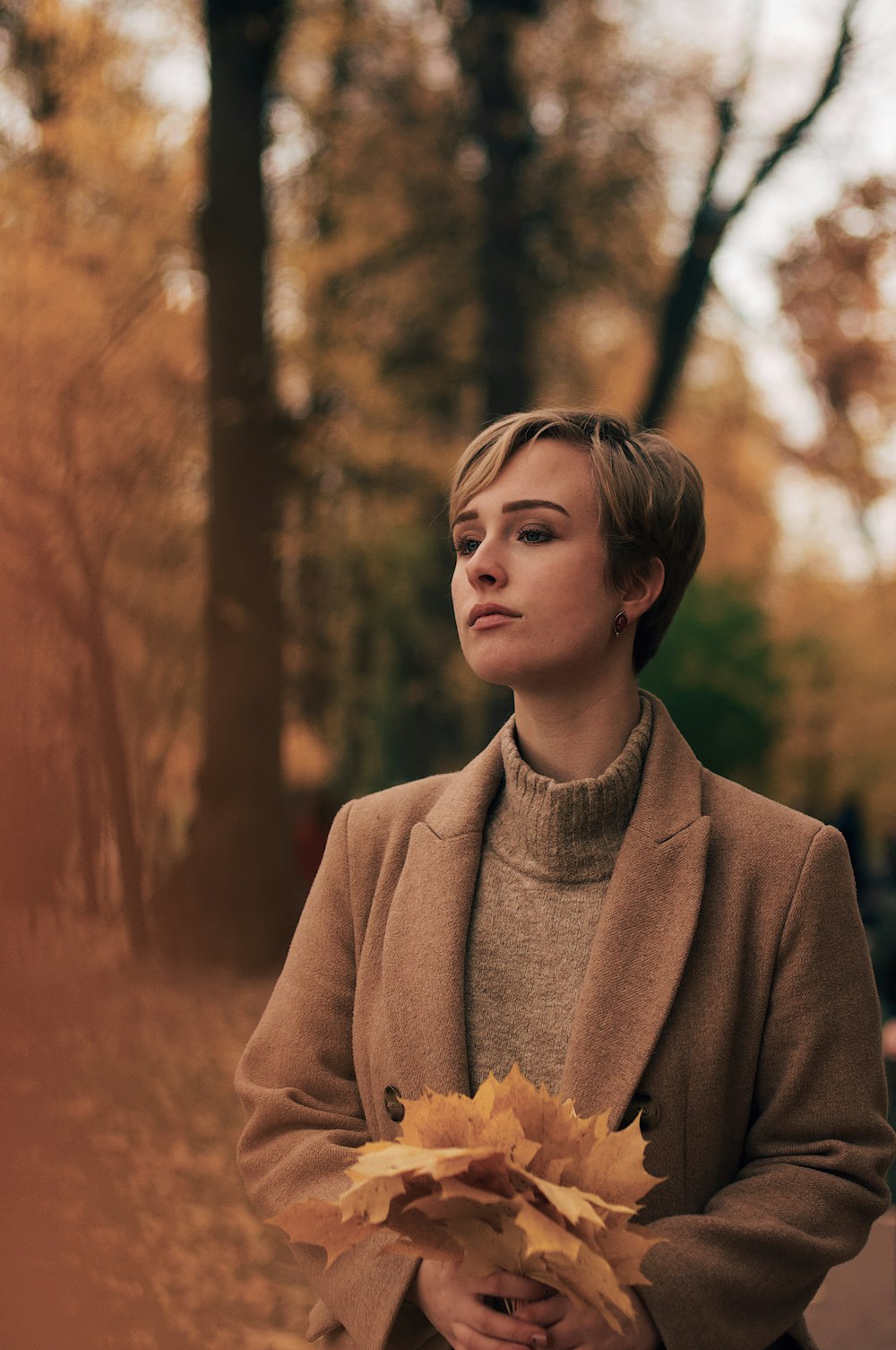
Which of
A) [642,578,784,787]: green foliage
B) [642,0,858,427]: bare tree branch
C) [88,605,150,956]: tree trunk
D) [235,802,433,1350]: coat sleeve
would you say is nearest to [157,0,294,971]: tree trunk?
[88,605,150,956]: tree trunk

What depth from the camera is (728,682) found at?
13.3 metres

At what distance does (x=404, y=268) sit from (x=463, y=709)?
650cm

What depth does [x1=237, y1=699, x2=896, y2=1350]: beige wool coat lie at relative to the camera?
71.4 inches

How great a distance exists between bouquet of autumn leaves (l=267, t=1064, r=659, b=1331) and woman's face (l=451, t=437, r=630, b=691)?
66 cm

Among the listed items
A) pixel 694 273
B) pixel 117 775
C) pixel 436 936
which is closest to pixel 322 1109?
pixel 436 936

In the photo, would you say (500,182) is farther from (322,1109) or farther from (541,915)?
(322,1109)

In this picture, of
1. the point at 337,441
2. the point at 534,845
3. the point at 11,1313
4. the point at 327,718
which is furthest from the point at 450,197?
the point at 534,845

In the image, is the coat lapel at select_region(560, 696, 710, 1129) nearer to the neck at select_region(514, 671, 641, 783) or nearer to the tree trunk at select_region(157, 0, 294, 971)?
the neck at select_region(514, 671, 641, 783)

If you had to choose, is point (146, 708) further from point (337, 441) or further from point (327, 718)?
point (327, 718)

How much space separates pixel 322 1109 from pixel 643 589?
943 mm

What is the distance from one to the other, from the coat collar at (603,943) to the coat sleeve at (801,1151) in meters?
0.16

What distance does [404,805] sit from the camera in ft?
7.32

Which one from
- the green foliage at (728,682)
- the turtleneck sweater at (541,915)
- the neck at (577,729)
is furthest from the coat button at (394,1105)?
the green foliage at (728,682)

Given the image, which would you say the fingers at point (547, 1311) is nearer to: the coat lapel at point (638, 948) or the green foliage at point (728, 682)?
the coat lapel at point (638, 948)
